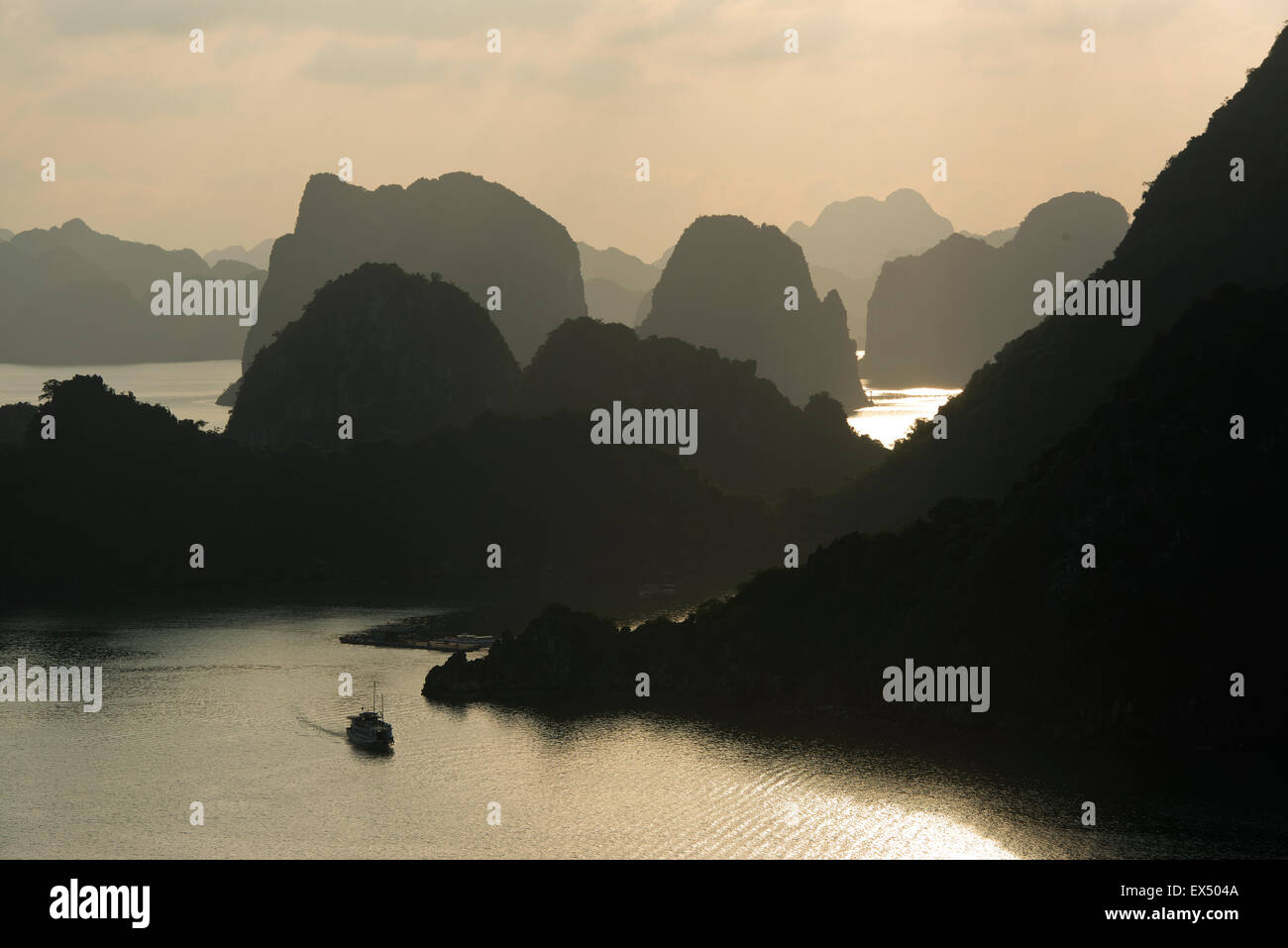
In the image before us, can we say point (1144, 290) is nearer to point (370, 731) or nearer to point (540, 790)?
point (540, 790)

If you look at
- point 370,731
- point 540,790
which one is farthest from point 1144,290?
point 370,731

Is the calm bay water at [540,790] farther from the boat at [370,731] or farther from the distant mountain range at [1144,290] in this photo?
the distant mountain range at [1144,290]

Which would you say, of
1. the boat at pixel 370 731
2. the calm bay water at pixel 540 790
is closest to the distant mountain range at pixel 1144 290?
the calm bay water at pixel 540 790

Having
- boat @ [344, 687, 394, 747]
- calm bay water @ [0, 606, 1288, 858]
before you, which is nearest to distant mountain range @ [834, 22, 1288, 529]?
calm bay water @ [0, 606, 1288, 858]

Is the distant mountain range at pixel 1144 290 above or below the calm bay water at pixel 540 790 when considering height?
above

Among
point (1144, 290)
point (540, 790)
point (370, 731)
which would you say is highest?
point (1144, 290)
